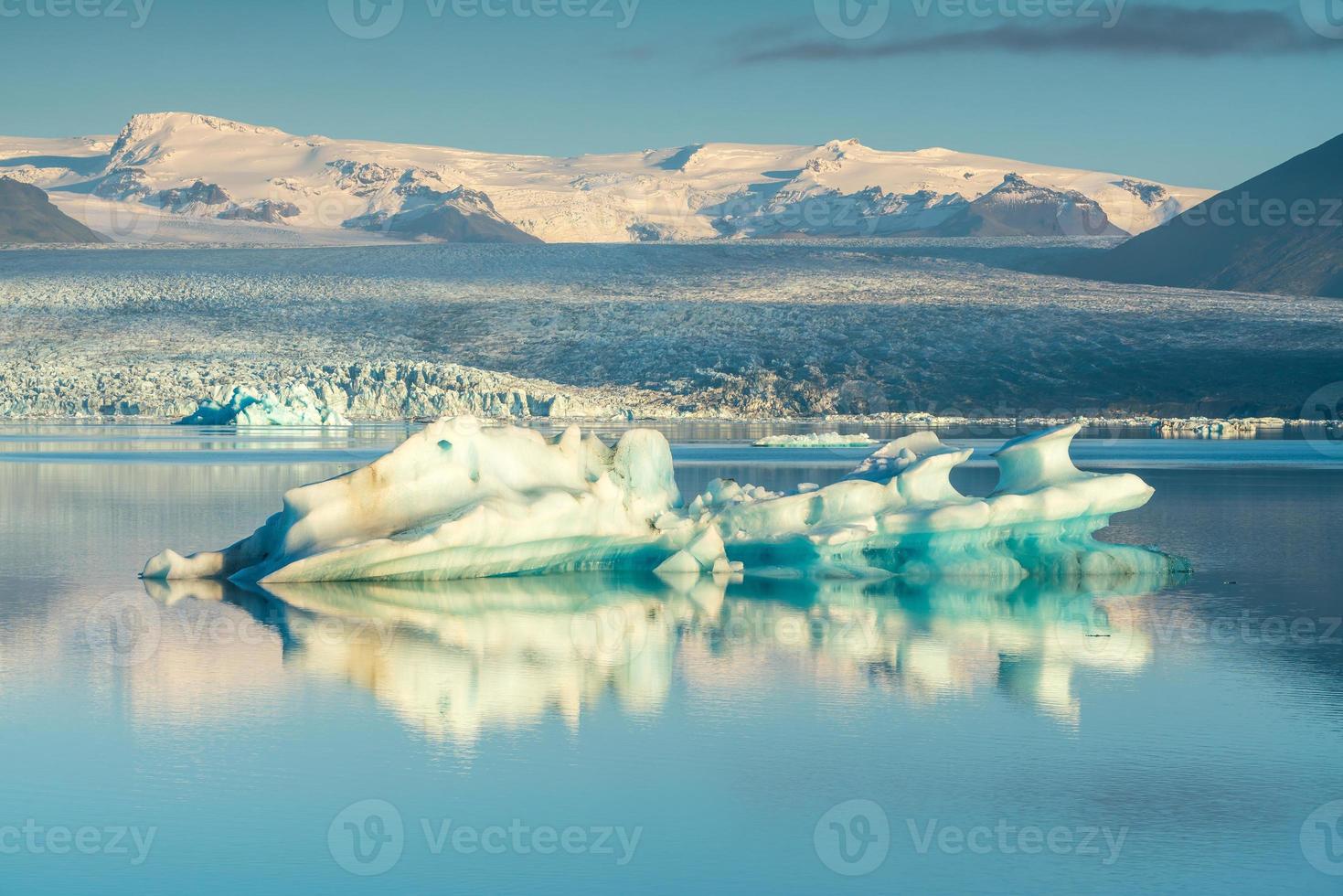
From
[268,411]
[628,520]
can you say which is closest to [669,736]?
[628,520]

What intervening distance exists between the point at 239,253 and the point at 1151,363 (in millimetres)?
43459

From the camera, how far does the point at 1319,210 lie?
292ft

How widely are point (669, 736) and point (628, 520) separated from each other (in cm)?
543

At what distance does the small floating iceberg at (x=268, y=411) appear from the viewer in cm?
4116

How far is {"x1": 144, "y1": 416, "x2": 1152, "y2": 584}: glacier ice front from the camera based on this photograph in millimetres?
11156

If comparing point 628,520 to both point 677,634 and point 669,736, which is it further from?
point 669,736

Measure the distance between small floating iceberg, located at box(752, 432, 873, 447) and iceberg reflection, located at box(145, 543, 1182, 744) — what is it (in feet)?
55.3

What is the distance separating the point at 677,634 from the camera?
9.18 meters

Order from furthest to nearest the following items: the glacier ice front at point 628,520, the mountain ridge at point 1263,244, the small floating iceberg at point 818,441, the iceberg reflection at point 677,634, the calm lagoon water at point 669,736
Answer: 1. the mountain ridge at point 1263,244
2. the small floating iceberg at point 818,441
3. the glacier ice front at point 628,520
4. the iceberg reflection at point 677,634
5. the calm lagoon water at point 669,736

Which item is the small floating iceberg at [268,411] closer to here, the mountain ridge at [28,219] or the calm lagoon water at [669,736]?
the calm lagoon water at [669,736]

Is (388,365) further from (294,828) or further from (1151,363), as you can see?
(294,828)

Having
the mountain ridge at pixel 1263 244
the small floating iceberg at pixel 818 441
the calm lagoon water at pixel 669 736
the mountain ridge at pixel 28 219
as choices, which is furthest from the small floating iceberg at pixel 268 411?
the mountain ridge at pixel 28 219

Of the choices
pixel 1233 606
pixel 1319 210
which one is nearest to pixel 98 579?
pixel 1233 606

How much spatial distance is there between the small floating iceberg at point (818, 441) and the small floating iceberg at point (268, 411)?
1520 centimetres
